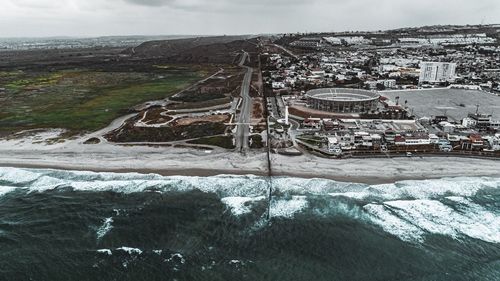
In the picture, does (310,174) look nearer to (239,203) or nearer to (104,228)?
(239,203)

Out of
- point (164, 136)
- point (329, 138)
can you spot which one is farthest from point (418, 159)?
point (164, 136)

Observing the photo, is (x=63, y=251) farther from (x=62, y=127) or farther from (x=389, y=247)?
(x=62, y=127)

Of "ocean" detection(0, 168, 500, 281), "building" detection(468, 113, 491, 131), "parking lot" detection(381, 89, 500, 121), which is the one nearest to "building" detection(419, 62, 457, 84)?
"parking lot" detection(381, 89, 500, 121)

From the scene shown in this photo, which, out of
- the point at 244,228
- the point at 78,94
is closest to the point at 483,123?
the point at 244,228

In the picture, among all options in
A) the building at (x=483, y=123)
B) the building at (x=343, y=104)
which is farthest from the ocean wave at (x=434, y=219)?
the building at (x=343, y=104)

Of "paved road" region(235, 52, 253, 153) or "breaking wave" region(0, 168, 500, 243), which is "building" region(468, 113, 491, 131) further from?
"paved road" region(235, 52, 253, 153)
